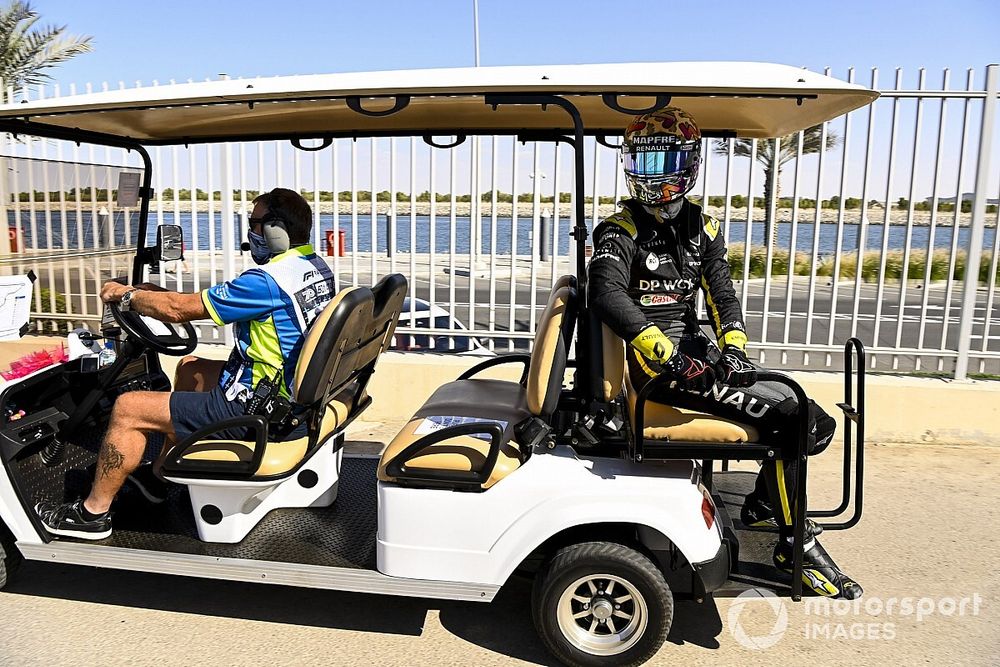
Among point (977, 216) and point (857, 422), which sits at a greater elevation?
point (977, 216)

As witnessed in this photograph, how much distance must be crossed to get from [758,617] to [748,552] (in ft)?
0.97

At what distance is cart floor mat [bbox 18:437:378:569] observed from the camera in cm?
316

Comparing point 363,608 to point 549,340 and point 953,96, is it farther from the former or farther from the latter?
point 953,96

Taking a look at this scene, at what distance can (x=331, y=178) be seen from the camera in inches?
243

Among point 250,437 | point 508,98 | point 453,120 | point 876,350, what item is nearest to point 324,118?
point 453,120

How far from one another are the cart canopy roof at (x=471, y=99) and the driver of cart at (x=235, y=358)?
1.64ft

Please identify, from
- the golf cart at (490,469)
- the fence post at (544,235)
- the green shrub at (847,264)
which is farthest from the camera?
the green shrub at (847,264)

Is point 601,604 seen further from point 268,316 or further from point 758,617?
point 268,316

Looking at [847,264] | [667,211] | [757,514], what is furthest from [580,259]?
[847,264]

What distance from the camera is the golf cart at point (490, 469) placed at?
2.84m

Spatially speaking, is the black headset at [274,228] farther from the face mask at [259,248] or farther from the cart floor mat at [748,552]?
the cart floor mat at [748,552]

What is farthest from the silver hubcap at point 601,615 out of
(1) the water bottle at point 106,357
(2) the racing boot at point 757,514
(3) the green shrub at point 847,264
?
(3) the green shrub at point 847,264

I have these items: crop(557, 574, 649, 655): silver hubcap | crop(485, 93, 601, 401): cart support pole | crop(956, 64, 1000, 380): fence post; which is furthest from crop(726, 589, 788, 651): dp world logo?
crop(956, 64, 1000, 380): fence post

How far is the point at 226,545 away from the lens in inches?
127
